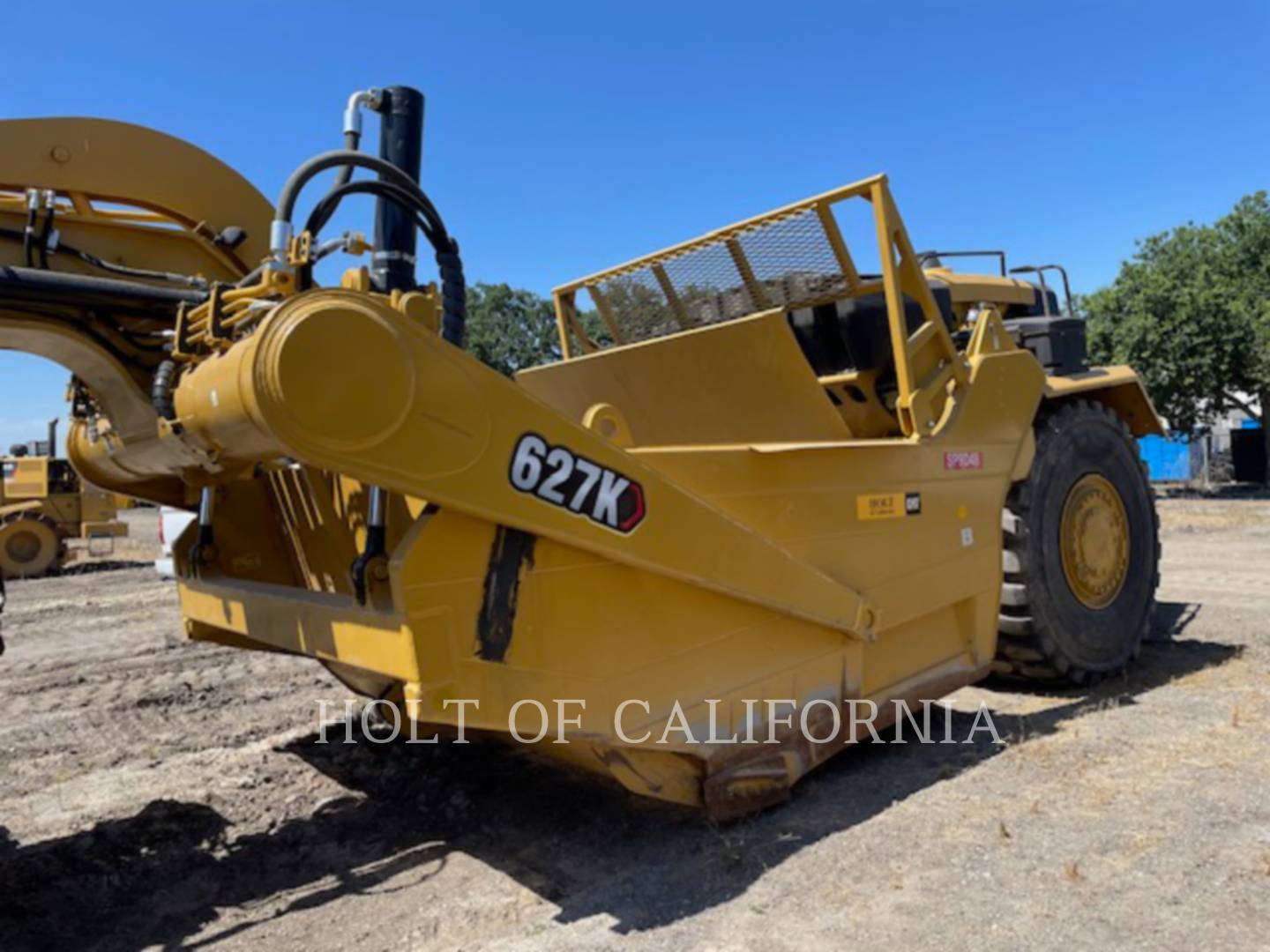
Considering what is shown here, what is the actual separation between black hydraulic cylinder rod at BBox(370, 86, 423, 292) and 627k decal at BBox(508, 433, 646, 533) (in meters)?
0.73

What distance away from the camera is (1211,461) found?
2850cm

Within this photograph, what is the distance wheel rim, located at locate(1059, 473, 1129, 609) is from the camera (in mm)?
5039

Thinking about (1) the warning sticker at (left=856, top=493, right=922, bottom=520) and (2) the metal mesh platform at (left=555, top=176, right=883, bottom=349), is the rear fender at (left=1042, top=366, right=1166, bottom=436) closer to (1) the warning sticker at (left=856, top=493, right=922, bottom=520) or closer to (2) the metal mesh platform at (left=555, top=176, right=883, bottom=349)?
(1) the warning sticker at (left=856, top=493, right=922, bottom=520)

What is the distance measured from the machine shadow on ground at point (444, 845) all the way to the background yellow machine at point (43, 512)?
524 inches

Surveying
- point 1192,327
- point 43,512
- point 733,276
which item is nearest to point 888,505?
point 733,276

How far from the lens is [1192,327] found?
2170 centimetres

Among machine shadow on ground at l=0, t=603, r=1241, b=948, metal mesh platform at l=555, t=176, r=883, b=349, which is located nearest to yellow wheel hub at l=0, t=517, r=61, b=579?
machine shadow on ground at l=0, t=603, r=1241, b=948

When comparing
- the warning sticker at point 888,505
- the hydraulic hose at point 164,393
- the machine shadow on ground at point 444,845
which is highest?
the hydraulic hose at point 164,393

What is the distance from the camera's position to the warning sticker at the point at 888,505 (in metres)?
3.95

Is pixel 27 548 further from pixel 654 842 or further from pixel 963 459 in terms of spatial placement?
pixel 963 459

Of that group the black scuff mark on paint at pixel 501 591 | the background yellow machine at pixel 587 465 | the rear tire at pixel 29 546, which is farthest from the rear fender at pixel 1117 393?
the rear tire at pixel 29 546

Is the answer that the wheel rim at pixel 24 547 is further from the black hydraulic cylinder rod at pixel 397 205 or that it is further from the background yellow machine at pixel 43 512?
the black hydraulic cylinder rod at pixel 397 205

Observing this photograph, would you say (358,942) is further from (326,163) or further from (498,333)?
(498,333)

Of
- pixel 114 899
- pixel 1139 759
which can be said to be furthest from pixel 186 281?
pixel 1139 759
